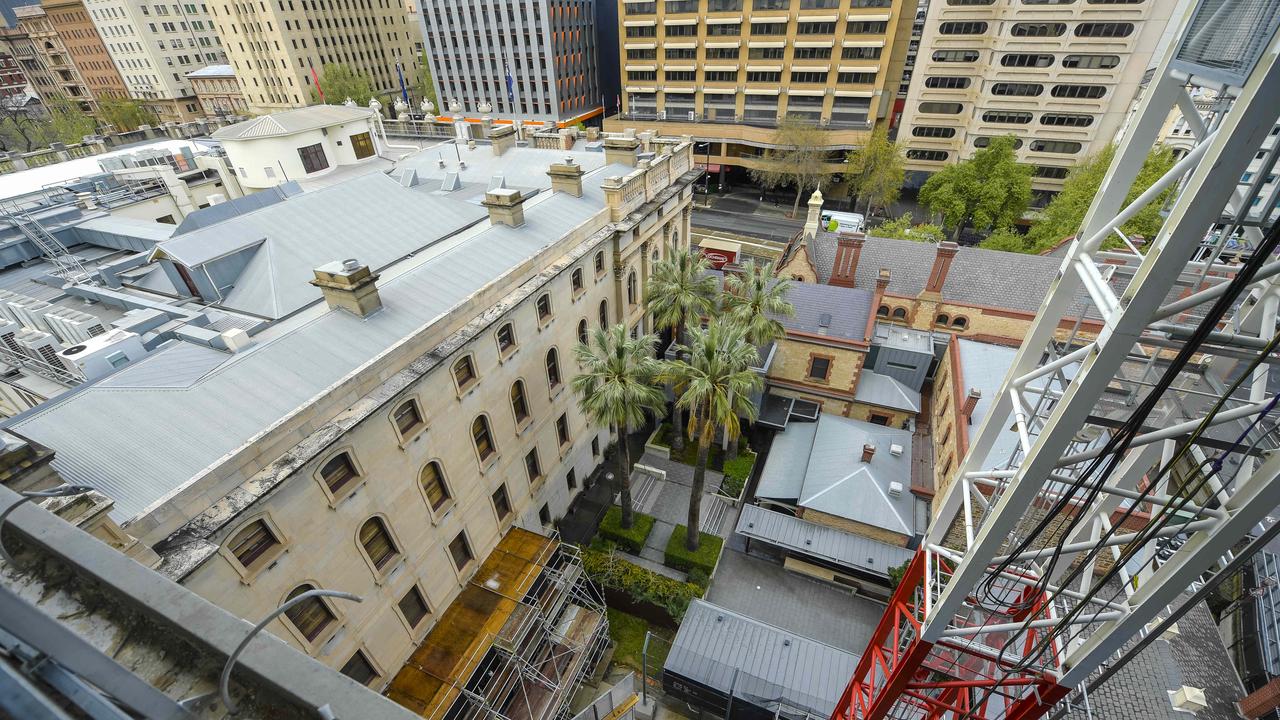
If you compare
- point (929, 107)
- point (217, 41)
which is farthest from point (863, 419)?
point (217, 41)

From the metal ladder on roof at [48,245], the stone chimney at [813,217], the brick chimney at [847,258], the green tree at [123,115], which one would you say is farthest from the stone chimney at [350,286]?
the green tree at [123,115]

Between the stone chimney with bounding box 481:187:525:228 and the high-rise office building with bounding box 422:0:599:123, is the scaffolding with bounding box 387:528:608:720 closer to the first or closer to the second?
the stone chimney with bounding box 481:187:525:228

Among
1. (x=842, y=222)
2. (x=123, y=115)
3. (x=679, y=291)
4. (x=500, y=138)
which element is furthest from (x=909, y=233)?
(x=123, y=115)

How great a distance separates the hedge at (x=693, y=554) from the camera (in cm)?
2566

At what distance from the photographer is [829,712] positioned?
19.0 metres

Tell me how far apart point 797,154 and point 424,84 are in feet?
225

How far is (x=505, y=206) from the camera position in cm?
2458

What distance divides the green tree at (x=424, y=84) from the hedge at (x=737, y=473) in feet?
259

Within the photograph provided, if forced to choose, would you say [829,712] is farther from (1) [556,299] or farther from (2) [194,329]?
(2) [194,329]

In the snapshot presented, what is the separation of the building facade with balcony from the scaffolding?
55.8m

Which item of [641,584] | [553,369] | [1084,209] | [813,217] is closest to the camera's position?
[641,584]

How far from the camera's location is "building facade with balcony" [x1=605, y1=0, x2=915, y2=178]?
56656 millimetres

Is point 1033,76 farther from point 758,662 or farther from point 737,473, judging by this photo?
point 758,662

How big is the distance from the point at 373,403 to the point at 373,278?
4947mm
